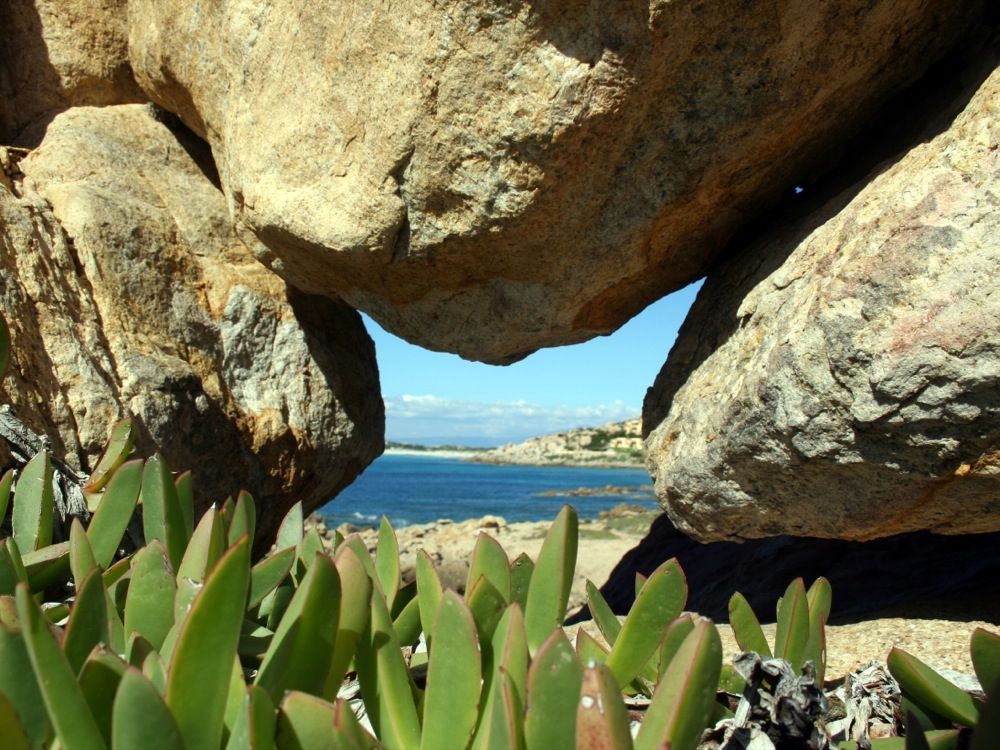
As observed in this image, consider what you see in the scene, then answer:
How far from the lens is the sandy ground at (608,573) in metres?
3.18

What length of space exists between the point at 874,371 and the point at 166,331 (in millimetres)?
3275

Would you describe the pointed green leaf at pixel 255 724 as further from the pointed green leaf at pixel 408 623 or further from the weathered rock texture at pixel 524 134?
the weathered rock texture at pixel 524 134

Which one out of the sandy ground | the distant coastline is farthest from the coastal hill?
the sandy ground

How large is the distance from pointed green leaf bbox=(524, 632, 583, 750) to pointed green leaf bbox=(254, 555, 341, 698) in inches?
13.5

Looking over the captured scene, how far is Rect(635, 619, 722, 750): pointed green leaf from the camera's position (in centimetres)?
129

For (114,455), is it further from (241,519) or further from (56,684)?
(56,684)

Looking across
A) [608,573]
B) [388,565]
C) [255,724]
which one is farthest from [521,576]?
[608,573]

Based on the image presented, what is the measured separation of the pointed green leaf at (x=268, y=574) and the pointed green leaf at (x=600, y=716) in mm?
1063

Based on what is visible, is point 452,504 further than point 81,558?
Yes

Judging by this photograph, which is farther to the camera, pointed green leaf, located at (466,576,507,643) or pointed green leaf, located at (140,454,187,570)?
pointed green leaf, located at (140,454,187,570)

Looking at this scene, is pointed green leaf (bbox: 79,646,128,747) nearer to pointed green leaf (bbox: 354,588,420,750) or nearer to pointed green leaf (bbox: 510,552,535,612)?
pointed green leaf (bbox: 354,588,420,750)

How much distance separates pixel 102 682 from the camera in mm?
1386

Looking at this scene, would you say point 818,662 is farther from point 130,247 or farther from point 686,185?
point 130,247

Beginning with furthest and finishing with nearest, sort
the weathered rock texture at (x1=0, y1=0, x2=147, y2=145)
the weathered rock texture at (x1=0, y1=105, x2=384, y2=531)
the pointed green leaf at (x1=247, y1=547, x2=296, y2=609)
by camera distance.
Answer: the weathered rock texture at (x1=0, y1=0, x2=147, y2=145) → the weathered rock texture at (x1=0, y1=105, x2=384, y2=531) → the pointed green leaf at (x1=247, y1=547, x2=296, y2=609)
